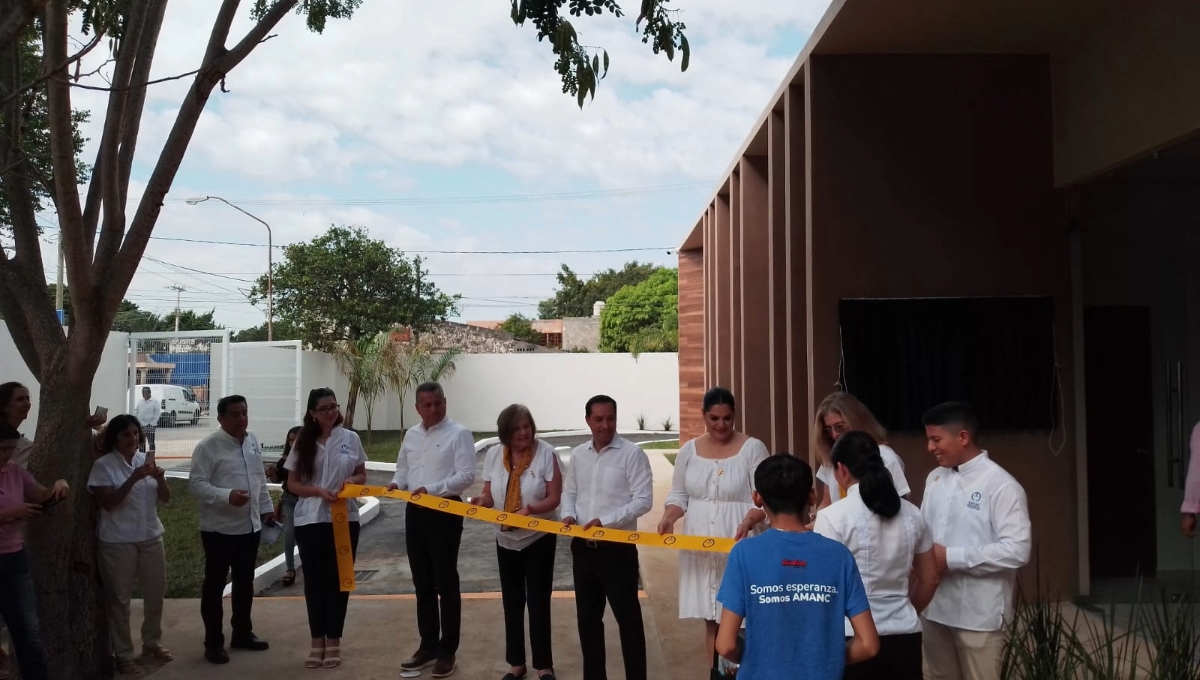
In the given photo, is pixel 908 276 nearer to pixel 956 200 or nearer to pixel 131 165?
pixel 956 200

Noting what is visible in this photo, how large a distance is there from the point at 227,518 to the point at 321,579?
29.9 inches

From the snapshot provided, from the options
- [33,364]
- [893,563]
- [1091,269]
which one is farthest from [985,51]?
[33,364]

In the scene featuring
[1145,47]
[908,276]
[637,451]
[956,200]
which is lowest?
[637,451]

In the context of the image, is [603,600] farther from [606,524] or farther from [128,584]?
[128,584]

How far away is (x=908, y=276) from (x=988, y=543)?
3352 mm

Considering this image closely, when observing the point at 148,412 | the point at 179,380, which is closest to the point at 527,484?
the point at 179,380

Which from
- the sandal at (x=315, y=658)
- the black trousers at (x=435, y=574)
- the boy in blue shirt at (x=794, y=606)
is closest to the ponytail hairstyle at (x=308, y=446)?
the black trousers at (x=435, y=574)

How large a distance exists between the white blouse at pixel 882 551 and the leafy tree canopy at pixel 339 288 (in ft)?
92.6

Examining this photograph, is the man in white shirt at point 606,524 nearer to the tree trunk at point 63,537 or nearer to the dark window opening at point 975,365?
the dark window opening at point 975,365

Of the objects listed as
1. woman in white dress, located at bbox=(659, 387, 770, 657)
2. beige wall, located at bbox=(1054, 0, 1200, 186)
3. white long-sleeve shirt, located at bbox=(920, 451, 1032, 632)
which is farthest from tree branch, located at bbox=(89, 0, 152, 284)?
beige wall, located at bbox=(1054, 0, 1200, 186)

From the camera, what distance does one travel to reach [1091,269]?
770cm

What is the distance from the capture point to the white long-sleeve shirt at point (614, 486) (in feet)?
16.8

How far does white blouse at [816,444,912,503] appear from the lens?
383 centimetres

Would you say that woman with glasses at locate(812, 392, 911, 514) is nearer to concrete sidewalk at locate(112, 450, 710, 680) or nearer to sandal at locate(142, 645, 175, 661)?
concrete sidewalk at locate(112, 450, 710, 680)
